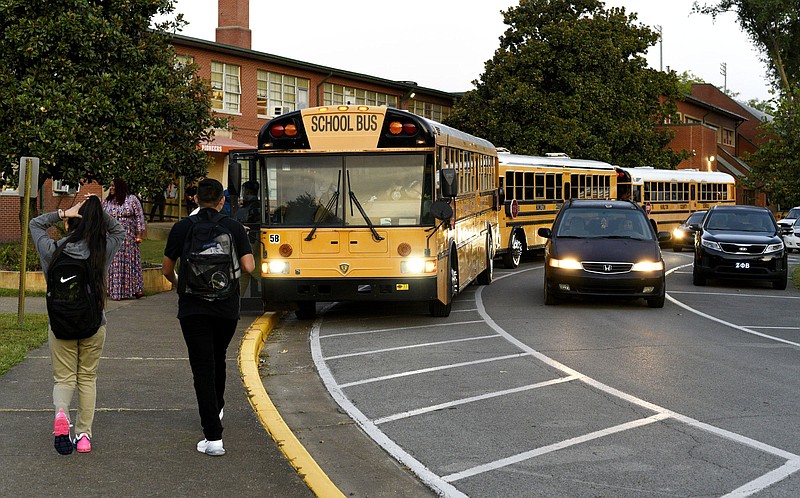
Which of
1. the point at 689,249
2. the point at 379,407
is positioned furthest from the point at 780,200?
A: the point at 379,407

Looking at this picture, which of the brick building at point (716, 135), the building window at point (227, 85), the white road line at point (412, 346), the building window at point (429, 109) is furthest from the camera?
the brick building at point (716, 135)

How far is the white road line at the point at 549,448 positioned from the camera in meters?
6.74

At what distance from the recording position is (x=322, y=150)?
14078 mm

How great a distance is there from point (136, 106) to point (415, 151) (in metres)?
6.98

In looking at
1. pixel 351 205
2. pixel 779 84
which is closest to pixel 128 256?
pixel 351 205

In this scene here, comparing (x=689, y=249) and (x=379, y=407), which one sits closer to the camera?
(x=379, y=407)

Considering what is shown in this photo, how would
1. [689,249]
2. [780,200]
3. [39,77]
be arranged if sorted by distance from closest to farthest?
[39,77]
[689,249]
[780,200]

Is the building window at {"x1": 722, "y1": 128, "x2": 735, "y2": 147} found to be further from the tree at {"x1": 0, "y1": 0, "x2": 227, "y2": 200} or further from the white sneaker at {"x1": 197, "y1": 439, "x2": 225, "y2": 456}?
the white sneaker at {"x1": 197, "y1": 439, "x2": 225, "y2": 456}

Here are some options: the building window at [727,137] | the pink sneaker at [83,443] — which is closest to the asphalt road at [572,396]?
the pink sneaker at [83,443]

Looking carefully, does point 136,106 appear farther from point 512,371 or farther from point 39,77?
point 512,371

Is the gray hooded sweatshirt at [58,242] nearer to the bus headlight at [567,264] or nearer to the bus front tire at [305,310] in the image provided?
the bus front tire at [305,310]

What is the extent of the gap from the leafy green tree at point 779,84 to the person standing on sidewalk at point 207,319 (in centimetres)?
4830

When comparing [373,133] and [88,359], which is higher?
[373,133]

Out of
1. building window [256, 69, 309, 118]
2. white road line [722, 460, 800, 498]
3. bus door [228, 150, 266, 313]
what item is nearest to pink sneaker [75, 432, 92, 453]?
white road line [722, 460, 800, 498]
